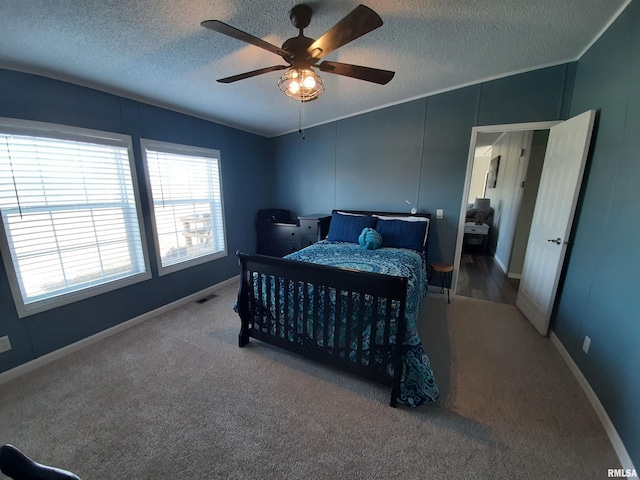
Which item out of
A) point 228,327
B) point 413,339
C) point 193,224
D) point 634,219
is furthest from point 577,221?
point 193,224

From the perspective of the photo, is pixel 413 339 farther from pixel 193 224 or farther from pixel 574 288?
pixel 193 224

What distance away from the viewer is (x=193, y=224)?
131 inches

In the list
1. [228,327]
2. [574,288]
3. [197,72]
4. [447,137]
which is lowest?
[228,327]

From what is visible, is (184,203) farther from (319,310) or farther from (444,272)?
(444,272)

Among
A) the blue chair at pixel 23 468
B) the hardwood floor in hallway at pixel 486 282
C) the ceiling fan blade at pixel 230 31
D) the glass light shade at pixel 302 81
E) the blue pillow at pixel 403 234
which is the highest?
the ceiling fan blade at pixel 230 31

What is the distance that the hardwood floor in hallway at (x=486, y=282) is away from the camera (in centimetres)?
338

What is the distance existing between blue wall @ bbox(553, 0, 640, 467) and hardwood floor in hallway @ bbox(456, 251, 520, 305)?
1140mm

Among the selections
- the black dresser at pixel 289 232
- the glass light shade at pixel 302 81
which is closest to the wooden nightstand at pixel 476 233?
the black dresser at pixel 289 232

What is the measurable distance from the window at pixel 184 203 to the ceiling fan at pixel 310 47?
1.77m

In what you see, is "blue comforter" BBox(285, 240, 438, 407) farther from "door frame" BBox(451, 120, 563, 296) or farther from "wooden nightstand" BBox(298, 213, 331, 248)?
"door frame" BBox(451, 120, 563, 296)

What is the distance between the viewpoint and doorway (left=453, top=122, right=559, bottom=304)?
329 cm

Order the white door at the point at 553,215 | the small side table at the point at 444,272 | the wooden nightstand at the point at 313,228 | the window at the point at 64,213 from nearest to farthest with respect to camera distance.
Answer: the window at the point at 64,213 → the white door at the point at 553,215 → the small side table at the point at 444,272 → the wooden nightstand at the point at 313,228

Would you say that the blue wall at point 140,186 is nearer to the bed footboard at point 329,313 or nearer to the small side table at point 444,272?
the bed footboard at point 329,313

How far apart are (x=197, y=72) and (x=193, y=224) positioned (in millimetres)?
1824
